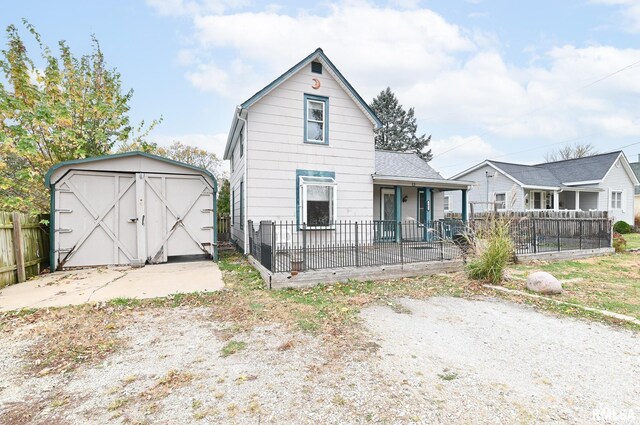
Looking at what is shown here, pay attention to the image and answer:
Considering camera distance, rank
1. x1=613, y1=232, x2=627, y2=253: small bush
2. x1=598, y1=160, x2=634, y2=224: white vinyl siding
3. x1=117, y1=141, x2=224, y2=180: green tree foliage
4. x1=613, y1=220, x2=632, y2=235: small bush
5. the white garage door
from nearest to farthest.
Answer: the white garage door, x1=613, y1=232, x2=627, y2=253: small bush, x1=613, y1=220, x2=632, y2=235: small bush, x1=598, y1=160, x2=634, y2=224: white vinyl siding, x1=117, y1=141, x2=224, y2=180: green tree foliage

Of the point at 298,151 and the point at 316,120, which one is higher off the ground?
the point at 316,120

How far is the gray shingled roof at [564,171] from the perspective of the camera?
2038cm

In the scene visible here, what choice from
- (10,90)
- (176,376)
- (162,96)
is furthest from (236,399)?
(162,96)

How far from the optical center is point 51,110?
868cm

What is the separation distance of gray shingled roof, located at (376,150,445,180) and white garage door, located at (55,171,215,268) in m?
7.20

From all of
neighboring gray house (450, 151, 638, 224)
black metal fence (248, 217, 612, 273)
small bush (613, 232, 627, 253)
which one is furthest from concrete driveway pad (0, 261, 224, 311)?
neighboring gray house (450, 151, 638, 224)

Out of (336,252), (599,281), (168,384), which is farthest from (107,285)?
(599,281)

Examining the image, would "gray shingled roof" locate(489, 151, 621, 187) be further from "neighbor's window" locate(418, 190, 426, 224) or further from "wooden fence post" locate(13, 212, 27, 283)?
"wooden fence post" locate(13, 212, 27, 283)

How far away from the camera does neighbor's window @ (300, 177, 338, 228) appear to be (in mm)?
9953

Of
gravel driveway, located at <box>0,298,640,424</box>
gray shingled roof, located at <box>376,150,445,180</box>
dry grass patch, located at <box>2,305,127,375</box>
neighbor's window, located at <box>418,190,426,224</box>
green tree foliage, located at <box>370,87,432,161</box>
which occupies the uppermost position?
green tree foliage, located at <box>370,87,432,161</box>

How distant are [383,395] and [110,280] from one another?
653cm

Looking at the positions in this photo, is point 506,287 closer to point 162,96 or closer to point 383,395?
point 383,395

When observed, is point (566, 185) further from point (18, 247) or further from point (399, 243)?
point (18, 247)

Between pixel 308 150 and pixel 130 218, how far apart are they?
18.4 ft
